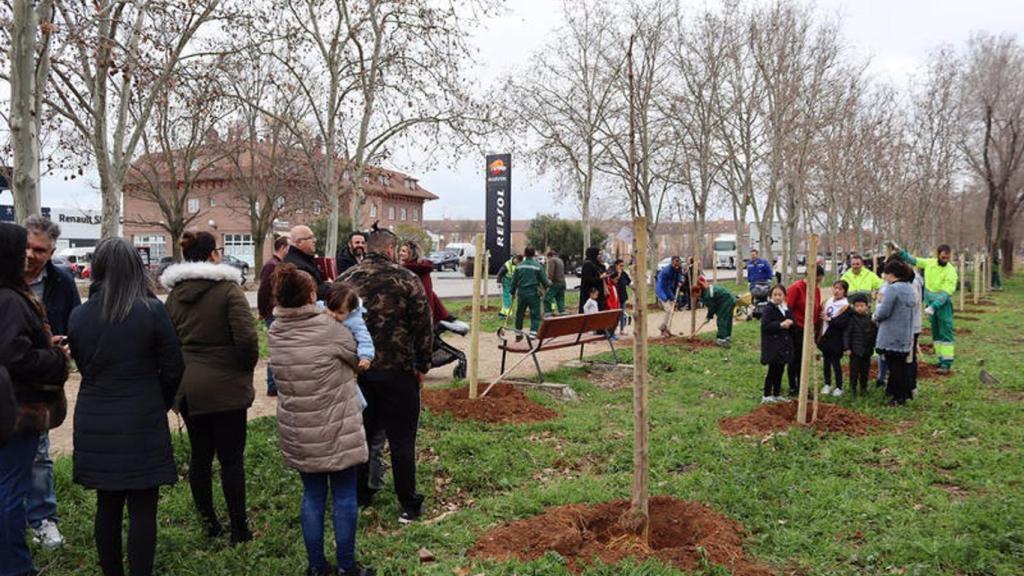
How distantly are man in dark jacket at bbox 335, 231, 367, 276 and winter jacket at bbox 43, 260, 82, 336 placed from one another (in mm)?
3057

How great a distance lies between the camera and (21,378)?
3.21 m

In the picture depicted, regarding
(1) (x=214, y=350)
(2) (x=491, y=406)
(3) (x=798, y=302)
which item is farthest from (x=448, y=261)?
(1) (x=214, y=350)

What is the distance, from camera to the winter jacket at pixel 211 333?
12.7ft

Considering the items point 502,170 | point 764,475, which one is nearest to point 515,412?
point 764,475

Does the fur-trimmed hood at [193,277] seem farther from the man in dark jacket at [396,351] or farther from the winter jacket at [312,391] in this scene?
the man in dark jacket at [396,351]

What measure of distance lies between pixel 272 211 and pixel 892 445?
95.7 ft

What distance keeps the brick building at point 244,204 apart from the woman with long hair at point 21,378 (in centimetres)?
117

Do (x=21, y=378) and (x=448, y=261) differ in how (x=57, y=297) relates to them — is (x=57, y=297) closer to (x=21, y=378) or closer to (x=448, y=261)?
(x=21, y=378)

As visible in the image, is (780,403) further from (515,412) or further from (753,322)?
(753,322)

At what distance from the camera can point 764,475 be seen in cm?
537

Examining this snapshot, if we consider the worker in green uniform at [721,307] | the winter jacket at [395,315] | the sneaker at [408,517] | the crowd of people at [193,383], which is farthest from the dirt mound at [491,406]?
the worker in green uniform at [721,307]

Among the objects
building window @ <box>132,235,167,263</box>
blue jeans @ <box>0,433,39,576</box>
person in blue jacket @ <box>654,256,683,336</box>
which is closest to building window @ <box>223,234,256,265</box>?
building window @ <box>132,235,167,263</box>

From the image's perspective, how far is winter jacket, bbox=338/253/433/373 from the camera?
438 cm

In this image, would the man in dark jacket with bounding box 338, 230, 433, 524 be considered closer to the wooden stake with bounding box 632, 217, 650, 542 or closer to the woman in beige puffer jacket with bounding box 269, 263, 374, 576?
the woman in beige puffer jacket with bounding box 269, 263, 374, 576
